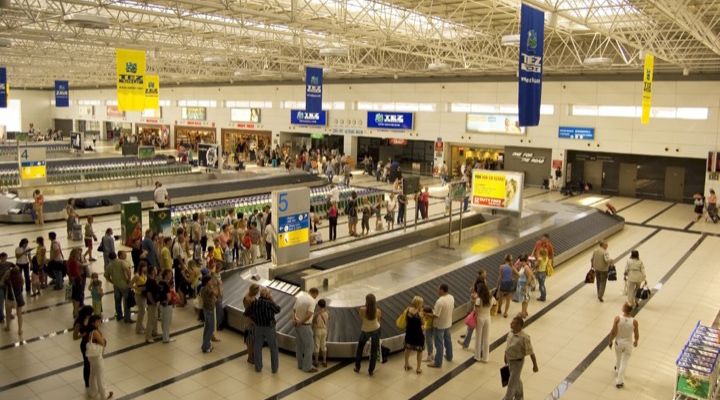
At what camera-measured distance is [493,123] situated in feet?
117

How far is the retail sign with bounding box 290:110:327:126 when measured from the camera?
4441cm

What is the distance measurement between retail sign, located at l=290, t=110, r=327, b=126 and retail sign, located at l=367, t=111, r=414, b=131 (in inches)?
172

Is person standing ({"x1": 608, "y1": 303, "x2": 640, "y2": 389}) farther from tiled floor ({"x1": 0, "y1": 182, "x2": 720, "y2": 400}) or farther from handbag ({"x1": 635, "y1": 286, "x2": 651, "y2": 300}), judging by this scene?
handbag ({"x1": 635, "y1": 286, "x2": 651, "y2": 300})

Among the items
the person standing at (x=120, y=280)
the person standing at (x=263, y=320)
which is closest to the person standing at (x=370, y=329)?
the person standing at (x=263, y=320)

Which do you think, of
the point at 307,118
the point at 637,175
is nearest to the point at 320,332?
the point at 637,175

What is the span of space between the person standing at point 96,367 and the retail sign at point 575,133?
29.4m

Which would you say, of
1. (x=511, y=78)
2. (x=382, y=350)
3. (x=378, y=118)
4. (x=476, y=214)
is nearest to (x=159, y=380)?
(x=382, y=350)

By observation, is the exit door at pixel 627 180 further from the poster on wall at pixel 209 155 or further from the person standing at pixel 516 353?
the person standing at pixel 516 353

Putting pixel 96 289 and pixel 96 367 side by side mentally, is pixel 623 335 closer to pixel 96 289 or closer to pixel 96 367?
pixel 96 367

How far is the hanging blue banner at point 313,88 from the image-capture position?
84.1 ft

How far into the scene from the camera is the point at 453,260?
50.5 ft

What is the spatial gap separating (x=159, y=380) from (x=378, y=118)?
111ft

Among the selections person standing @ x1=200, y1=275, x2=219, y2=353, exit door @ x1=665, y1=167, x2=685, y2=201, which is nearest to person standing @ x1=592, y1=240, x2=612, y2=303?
person standing @ x1=200, y1=275, x2=219, y2=353

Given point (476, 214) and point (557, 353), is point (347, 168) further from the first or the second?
point (557, 353)
